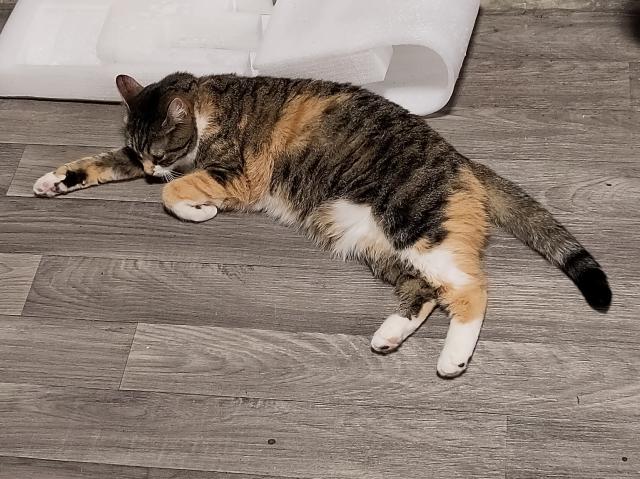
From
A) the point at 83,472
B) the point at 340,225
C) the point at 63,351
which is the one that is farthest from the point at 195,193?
the point at 83,472

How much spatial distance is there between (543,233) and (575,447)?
0.48 m

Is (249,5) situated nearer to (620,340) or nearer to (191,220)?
(191,220)

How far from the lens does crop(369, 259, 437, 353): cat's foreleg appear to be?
1860 mm

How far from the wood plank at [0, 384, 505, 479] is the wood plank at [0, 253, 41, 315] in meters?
0.28

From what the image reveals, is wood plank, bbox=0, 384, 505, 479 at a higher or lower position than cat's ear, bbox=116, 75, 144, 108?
lower

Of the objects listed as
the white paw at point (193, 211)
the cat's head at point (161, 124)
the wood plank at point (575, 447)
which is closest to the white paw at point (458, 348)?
the wood plank at point (575, 447)

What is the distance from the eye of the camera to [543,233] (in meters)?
1.92

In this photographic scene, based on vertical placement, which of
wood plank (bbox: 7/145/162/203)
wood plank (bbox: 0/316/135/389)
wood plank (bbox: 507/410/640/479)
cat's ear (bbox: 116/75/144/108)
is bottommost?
wood plank (bbox: 0/316/135/389)

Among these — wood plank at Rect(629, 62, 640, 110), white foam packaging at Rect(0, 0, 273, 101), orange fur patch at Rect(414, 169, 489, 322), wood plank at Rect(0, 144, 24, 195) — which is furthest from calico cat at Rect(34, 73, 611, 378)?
wood plank at Rect(629, 62, 640, 110)

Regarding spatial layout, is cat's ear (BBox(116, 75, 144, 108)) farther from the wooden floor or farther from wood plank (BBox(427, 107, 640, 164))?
wood plank (BBox(427, 107, 640, 164))

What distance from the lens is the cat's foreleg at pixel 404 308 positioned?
1.86m

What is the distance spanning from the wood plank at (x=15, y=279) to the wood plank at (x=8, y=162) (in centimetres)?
26

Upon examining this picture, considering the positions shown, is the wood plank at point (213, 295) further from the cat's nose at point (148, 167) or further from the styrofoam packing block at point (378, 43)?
the styrofoam packing block at point (378, 43)

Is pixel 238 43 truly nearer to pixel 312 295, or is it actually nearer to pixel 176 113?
pixel 176 113
